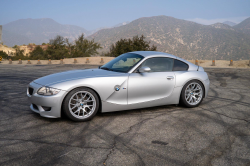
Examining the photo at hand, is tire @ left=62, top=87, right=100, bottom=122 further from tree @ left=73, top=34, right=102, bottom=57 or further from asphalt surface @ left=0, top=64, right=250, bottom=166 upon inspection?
tree @ left=73, top=34, right=102, bottom=57

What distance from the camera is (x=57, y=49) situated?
4762 centimetres

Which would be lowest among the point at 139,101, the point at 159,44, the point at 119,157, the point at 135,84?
the point at 119,157

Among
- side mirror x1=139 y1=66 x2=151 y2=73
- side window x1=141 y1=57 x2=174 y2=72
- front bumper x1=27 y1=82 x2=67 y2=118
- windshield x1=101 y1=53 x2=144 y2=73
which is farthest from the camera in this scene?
side window x1=141 y1=57 x2=174 y2=72

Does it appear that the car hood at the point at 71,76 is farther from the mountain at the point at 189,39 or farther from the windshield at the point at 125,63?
the mountain at the point at 189,39

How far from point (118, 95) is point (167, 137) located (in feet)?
4.91

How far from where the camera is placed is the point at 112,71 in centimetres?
516

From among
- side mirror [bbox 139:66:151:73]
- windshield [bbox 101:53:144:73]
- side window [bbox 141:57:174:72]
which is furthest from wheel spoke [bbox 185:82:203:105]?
windshield [bbox 101:53:144:73]

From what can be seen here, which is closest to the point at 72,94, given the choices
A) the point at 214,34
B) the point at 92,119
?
the point at 92,119

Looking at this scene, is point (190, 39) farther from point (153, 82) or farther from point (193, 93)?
point (153, 82)

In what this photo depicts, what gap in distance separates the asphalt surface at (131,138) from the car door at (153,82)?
0.44 m

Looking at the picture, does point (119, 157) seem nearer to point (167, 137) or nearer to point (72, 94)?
point (167, 137)

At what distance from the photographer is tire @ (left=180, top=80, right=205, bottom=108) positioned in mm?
5679

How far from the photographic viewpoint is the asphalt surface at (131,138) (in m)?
2.99

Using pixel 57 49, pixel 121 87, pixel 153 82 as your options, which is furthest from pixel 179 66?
pixel 57 49
